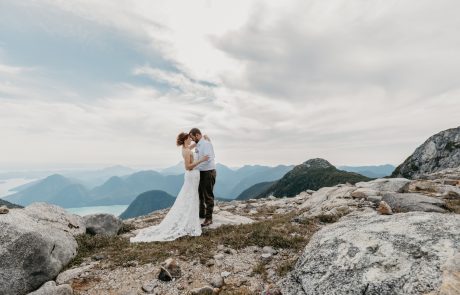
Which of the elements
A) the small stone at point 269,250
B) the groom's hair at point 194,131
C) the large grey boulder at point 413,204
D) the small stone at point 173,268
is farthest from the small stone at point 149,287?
the large grey boulder at point 413,204

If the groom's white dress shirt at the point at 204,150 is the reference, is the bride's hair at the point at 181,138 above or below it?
above

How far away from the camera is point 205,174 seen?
51.8 feet

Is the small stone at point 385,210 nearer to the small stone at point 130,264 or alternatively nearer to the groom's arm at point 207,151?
the groom's arm at point 207,151

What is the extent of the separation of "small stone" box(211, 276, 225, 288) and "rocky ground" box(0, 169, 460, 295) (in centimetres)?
3

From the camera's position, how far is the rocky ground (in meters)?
6.50

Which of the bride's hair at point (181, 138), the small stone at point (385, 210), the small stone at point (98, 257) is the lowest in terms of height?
the small stone at point (98, 257)

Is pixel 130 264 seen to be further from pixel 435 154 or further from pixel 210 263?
pixel 435 154

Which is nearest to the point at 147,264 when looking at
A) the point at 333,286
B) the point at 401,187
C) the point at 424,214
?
the point at 333,286

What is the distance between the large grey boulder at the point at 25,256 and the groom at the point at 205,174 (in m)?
6.94

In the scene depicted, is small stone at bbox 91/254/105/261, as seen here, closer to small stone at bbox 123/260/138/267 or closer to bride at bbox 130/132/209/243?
small stone at bbox 123/260/138/267

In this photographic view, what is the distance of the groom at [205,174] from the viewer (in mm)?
15203

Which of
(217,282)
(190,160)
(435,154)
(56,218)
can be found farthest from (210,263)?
(435,154)

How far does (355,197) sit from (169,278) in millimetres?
14187

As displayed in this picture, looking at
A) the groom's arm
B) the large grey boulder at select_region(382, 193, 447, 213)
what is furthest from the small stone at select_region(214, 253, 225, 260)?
the large grey boulder at select_region(382, 193, 447, 213)
